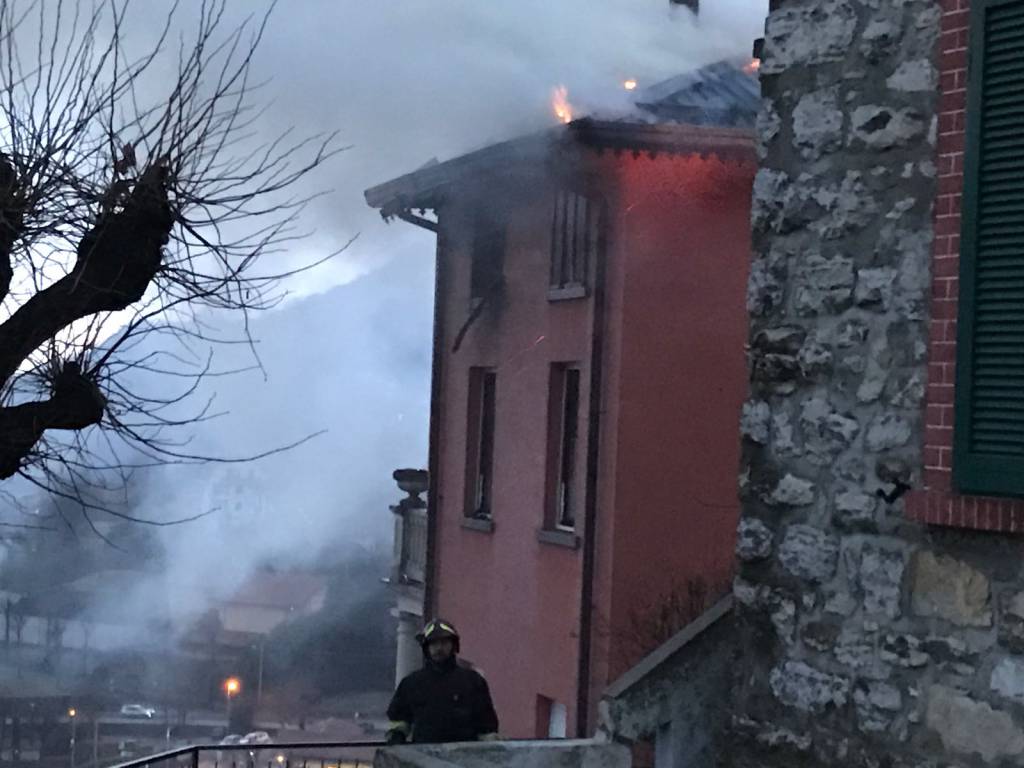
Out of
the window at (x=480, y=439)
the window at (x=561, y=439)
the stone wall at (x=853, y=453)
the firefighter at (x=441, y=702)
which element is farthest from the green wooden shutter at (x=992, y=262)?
the window at (x=480, y=439)

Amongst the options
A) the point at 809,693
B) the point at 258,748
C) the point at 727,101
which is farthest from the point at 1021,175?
the point at 727,101

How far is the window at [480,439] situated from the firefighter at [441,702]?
336 inches

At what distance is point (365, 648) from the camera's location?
32.8 metres

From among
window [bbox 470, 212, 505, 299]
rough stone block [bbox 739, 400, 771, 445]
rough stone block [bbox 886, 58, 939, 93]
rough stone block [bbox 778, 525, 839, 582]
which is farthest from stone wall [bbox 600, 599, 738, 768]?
window [bbox 470, 212, 505, 299]

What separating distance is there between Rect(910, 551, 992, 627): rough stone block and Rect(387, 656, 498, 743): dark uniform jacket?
3.55 metres

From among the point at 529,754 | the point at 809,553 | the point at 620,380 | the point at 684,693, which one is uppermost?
the point at 620,380

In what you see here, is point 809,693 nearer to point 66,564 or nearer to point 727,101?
point 727,101

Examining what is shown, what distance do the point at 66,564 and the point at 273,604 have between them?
5372 mm

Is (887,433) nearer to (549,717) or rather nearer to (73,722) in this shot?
(549,717)

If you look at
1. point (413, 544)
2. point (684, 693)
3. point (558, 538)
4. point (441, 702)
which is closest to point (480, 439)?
point (558, 538)

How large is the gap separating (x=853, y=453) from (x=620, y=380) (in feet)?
28.4

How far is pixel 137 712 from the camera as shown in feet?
98.5

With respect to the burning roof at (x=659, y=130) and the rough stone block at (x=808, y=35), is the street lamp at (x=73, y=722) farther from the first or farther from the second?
the rough stone block at (x=808, y=35)

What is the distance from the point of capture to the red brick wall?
496cm
